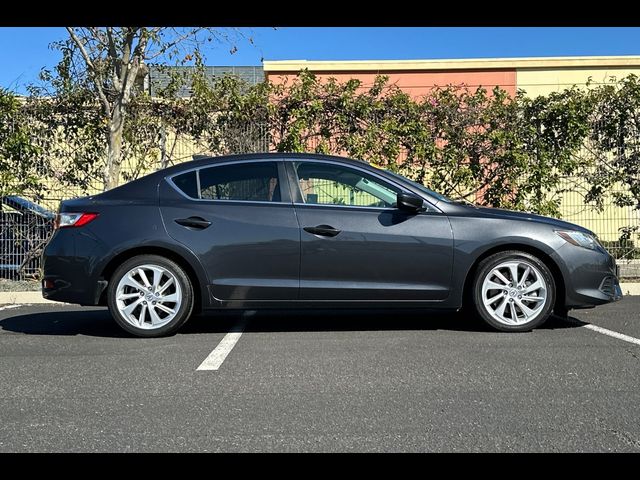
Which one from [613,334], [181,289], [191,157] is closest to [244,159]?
[181,289]

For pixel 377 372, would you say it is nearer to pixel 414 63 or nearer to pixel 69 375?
pixel 69 375

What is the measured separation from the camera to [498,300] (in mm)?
6336

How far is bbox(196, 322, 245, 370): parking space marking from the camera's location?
5246 millimetres

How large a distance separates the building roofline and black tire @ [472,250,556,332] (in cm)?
1180

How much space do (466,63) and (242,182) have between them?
1307 cm

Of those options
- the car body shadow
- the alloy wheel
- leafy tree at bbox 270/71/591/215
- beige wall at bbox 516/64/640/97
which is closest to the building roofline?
beige wall at bbox 516/64/640/97

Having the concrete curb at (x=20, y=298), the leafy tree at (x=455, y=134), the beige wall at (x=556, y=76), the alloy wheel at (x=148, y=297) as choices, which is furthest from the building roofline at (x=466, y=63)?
the alloy wheel at (x=148, y=297)

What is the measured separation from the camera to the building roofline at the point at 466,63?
17.4 meters

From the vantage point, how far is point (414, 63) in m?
17.8

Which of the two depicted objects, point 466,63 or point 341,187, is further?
point 466,63

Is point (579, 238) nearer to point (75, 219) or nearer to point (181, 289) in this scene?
point (181, 289)

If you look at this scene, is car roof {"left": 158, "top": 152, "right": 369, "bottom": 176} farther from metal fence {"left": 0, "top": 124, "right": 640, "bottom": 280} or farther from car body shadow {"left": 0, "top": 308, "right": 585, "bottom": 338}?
metal fence {"left": 0, "top": 124, "right": 640, "bottom": 280}

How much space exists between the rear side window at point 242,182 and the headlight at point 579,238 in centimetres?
254
